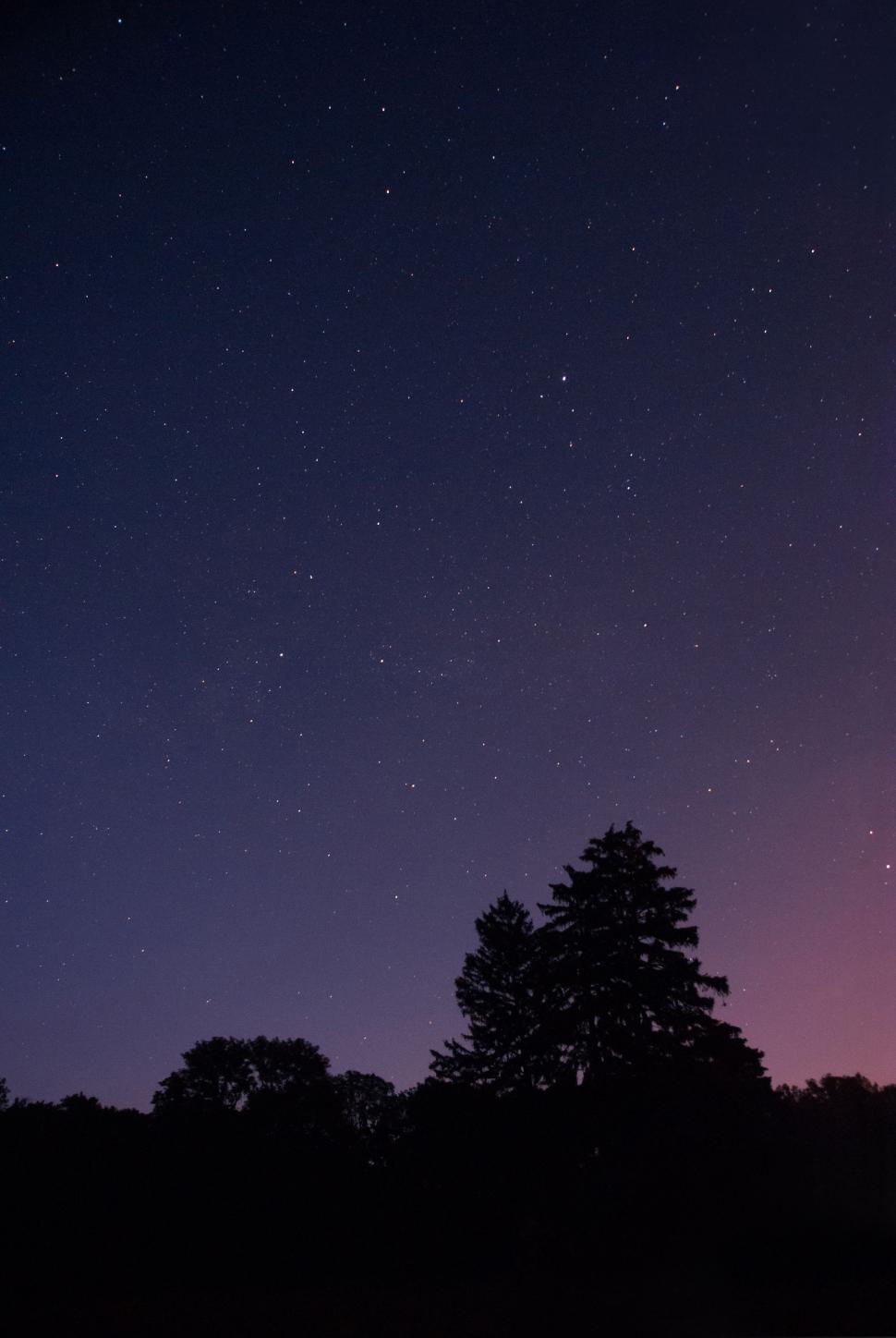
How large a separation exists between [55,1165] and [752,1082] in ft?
72.6

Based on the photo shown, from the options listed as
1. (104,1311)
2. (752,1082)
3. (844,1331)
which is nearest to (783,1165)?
(752,1082)

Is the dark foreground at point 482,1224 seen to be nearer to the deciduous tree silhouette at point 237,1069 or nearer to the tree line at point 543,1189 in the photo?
the tree line at point 543,1189

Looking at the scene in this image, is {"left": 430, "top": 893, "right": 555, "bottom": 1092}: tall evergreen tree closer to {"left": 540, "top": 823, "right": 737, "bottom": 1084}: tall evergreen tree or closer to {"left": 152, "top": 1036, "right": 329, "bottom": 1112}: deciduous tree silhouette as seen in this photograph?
{"left": 540, "top": 823, "right": 737, "bottom": 1084}: tall evergreen tree

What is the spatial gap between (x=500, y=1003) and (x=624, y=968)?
1144 centimetres

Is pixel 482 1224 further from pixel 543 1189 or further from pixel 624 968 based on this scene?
pixel 624 968

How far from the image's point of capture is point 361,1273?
24328 mm

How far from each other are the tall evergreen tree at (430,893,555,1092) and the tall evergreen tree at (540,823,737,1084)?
213 cm

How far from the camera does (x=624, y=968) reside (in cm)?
3147

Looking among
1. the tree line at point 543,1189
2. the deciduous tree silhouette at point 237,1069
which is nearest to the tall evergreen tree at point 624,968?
the tree line at point 543,1189

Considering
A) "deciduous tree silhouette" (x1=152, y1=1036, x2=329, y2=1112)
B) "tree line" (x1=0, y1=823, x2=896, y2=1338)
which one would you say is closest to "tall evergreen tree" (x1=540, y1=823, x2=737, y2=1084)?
"tree line" (x1=0, y1=823, x2=896, y2=1338)

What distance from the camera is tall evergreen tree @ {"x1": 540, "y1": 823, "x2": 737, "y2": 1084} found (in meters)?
30.7

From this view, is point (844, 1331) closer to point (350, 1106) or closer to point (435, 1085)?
point (435, 1085)

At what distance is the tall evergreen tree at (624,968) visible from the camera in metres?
30.7

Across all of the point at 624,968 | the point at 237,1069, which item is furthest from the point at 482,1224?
the point at 237,1069
